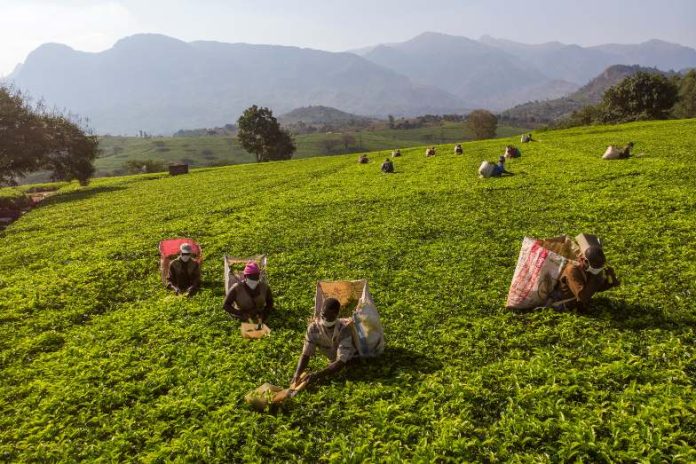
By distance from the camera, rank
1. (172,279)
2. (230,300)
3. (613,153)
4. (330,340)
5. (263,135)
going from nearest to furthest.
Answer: (330,340) → (230,300) → (172,279) → (613,153) → (263,135)

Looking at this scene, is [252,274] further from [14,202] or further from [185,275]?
[14,202]

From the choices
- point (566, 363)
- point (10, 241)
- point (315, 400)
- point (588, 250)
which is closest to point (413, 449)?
point (315, 400)

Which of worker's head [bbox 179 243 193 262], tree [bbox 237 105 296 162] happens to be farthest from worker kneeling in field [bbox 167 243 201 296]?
tree [bbox 237 105 296 162]

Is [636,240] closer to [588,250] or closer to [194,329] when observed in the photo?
[588,250]

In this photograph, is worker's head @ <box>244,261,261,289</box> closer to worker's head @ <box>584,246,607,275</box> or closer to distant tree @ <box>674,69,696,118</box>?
worker's head @ <box>584,246,607,275</box>

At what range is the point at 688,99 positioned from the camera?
5340 inches

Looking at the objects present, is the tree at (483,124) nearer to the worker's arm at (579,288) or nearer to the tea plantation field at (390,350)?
the tea plantation field at (390,350)

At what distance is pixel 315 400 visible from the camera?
10.3m

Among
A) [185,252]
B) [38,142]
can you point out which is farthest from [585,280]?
[38,142]

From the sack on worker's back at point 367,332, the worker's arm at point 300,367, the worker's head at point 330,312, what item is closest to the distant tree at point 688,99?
the sack on worker's back at point 367,332

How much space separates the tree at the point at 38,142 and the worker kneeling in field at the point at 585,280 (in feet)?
188

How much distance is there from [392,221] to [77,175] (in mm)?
54077

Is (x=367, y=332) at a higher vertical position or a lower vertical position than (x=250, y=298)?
lower

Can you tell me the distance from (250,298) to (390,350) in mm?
4719
